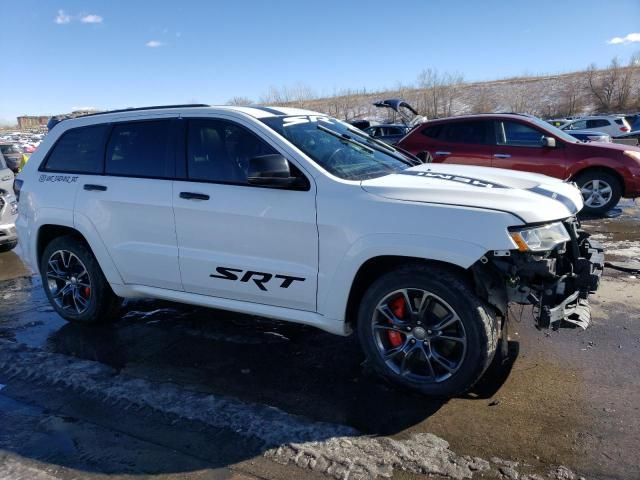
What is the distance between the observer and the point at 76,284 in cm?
488

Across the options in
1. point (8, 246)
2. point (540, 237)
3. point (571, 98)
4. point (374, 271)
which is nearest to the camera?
point (540, 237)

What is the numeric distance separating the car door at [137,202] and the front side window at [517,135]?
6.67m

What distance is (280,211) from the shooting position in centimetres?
358

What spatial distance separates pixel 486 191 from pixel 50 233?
13.1 ft

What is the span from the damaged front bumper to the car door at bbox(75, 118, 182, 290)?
7.78ft

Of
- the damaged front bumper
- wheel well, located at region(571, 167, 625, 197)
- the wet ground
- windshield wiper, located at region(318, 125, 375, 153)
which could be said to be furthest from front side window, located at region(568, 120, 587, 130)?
the damaged front bumper

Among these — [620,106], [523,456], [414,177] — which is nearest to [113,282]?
[414,177]

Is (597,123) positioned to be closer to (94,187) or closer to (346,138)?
(346,138)

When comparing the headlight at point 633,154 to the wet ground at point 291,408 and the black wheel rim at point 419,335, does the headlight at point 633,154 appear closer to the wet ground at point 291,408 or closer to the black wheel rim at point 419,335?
the wet ground at point 291,408

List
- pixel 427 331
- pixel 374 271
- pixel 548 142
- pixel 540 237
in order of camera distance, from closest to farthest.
→ pixel 540 237, pixel 427 331, pixel 374 271, pixel 548 142

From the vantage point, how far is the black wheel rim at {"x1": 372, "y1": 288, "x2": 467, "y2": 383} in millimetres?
3283

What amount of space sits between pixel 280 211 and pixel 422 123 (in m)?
7.25

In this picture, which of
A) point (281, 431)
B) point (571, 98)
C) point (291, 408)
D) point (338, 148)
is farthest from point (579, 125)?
point (571, 98)

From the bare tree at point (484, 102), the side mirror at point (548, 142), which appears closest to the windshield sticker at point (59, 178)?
the side mirror at point (548, 142)
